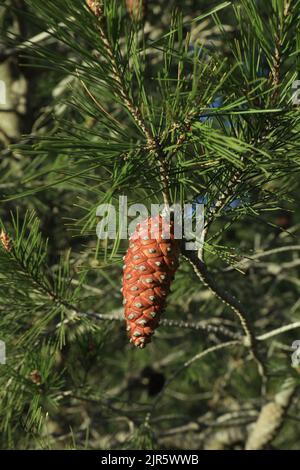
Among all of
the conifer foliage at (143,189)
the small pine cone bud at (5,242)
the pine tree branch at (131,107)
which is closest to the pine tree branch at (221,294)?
the conifer foliage at (143,189)

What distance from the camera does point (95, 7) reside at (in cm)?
85

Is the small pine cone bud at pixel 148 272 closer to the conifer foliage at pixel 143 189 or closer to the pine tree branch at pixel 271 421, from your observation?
the conifer foliage at pixel 143 189

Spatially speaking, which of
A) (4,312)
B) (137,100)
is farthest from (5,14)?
(137,100)

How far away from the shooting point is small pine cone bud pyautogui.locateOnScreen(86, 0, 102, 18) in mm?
854

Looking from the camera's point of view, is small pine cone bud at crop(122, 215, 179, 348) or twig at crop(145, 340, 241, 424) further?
twig at crop(145, 340, 241, 424)

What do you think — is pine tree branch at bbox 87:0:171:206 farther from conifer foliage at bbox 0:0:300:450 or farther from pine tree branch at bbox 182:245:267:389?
pine tree branch at bbox 182:245:267:389

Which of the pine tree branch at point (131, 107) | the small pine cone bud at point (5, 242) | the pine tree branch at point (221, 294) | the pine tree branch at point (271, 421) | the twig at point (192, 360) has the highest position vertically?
the pine tree branch at point (131, 107)

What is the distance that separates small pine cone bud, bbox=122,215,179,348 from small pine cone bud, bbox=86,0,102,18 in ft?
1.31

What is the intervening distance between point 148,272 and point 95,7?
0.47m

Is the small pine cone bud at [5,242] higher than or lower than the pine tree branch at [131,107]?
lower

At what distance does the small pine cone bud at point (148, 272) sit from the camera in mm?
1112

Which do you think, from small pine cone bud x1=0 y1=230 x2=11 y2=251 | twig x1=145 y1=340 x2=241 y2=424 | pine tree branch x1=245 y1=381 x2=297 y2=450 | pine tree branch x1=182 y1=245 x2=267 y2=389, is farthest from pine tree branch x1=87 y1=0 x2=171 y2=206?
pine tree branch x1=245 y1=381 x2=297 y2=450

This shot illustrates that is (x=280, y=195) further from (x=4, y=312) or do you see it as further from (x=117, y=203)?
(x=4, y=312)

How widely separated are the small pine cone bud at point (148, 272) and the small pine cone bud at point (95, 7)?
1.31ft
